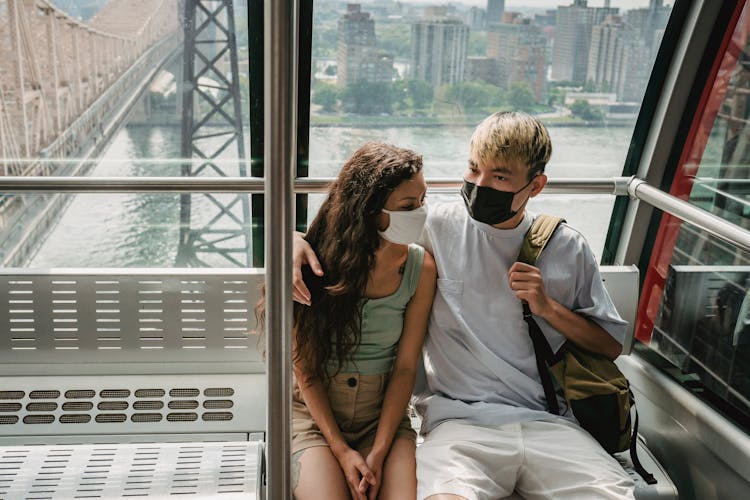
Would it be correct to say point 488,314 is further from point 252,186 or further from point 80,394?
point 80,394

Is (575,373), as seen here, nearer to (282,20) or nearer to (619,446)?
(619,446)

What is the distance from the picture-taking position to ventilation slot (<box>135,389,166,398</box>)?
2629mm

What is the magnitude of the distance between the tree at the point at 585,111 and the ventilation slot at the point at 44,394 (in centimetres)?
235

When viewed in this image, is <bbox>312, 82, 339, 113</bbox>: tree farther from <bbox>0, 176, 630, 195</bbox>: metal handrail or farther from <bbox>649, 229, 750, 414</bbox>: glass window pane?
<bbox>649, 229, 750, 414</bbox>: glass window pane

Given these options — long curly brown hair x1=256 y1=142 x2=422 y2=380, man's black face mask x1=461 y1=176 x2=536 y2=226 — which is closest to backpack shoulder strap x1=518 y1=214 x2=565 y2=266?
man's black face mask x1=461 y1=176 x2=536 y2=226

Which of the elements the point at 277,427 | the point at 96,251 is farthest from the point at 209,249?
the point at 277,427

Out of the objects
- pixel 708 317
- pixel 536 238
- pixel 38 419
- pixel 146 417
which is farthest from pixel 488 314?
pixel 38 419

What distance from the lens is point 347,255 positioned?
2137mm

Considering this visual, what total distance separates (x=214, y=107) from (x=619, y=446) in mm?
1945

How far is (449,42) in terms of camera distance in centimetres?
304

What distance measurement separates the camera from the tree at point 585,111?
3.21 meters

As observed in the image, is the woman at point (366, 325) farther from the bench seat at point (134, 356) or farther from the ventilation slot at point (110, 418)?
the ventilation slot at point (110, 418)

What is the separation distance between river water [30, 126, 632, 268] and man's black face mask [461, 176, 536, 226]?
835 millimetres

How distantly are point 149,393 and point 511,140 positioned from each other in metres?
1.54
